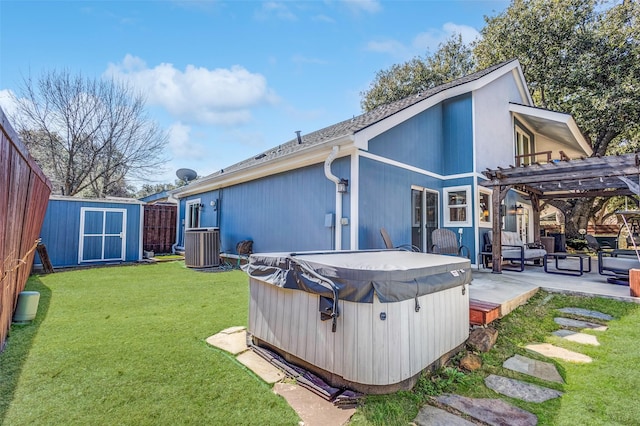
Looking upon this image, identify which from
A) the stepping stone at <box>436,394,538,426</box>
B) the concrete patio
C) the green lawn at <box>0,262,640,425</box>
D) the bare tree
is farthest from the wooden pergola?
the bare tree

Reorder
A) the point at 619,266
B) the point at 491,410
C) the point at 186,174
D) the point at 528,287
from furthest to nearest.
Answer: the point at 186,174 → the point at 619,266 → the point at 528,287 → the point at 491,410

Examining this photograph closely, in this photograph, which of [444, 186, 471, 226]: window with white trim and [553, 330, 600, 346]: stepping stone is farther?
[444, 186, 471, 226]: window with white trim

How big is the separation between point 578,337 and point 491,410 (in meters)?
2.13

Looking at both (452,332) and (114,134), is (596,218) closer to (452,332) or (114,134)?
(452,332)

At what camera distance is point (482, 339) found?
3.17m

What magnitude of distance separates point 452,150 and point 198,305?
7.00 m

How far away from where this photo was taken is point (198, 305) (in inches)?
182

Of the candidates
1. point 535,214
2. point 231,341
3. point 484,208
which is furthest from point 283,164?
point 535,214

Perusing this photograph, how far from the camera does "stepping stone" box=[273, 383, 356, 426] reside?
196 centimetres

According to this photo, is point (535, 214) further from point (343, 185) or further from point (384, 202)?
point (343, 185)

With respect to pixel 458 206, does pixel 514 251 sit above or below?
below

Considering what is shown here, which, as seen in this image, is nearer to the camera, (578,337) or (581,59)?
(578,337)

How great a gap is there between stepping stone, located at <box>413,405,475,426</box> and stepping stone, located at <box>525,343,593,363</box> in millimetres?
1660

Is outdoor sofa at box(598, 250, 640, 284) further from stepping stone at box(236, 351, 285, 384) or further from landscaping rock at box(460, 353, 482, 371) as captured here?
stepping stone at box(236, 351, 285, 384)
